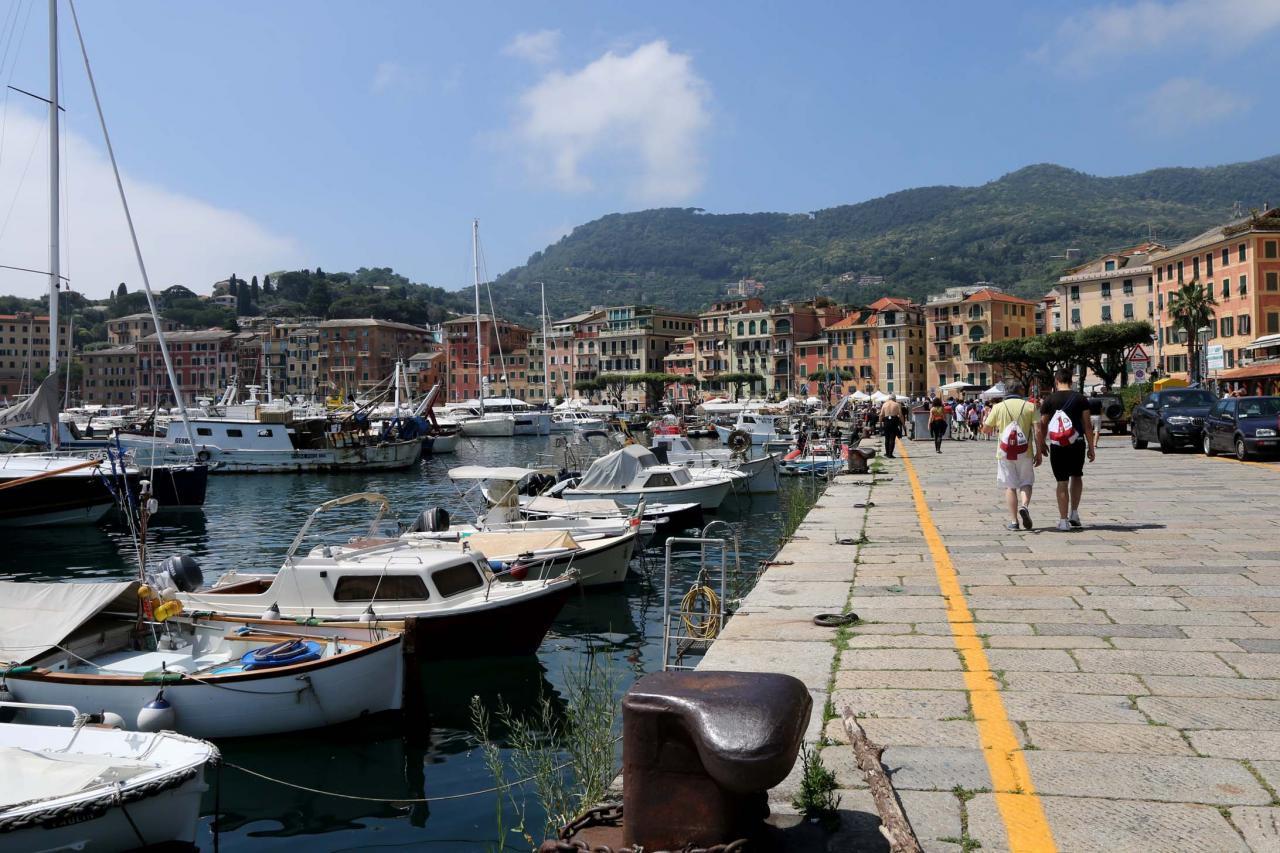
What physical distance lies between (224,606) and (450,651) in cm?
300

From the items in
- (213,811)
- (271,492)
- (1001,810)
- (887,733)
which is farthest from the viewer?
(271,492)

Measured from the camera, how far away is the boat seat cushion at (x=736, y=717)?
10.8ft

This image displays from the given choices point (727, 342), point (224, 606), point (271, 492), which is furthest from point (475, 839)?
point (727, 342)

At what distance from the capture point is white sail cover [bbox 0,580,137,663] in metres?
10.9

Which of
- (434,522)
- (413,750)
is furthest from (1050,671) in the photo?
(434,522)

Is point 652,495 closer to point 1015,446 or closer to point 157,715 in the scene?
point 1015,446

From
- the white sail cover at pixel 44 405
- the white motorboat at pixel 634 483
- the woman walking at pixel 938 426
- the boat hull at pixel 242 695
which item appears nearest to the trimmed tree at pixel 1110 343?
the woman walking at pixel 938 426

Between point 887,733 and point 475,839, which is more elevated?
point 887,733

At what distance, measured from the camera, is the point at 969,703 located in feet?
18.2

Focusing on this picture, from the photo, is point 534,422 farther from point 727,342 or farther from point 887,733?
point 887,733

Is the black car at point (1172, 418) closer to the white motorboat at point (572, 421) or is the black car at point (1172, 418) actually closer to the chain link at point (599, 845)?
the chain link at point (599, 845)

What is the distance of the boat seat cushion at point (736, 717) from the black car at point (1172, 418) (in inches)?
1003

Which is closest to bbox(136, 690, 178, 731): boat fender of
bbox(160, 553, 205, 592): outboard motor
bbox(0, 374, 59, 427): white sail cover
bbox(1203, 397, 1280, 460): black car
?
bbox(160, 553, 205, 592): outboard motor

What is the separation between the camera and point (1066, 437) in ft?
38.1
